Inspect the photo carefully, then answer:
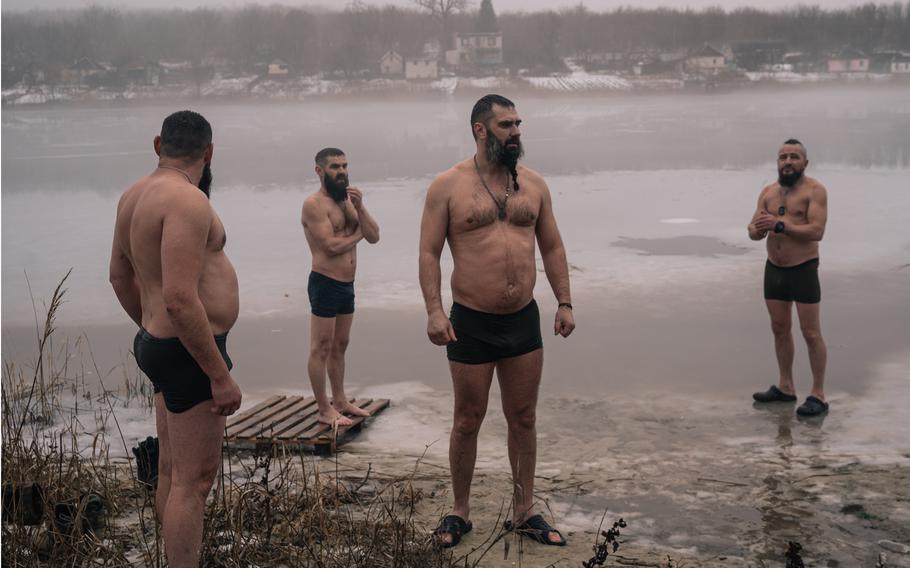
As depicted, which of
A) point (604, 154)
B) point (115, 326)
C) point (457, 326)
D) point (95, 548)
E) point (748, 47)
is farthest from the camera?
point (748, 47)

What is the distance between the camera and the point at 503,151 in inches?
189

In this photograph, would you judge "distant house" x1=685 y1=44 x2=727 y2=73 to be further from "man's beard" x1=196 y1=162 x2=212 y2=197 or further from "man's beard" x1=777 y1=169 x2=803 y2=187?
"man's beard" x1=196 y1=162 x2=212 y2=197

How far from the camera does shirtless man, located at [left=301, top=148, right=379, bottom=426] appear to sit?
673 centimetres

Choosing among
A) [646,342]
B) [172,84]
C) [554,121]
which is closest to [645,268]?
[646,342]

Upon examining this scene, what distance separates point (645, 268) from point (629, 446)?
253 inches

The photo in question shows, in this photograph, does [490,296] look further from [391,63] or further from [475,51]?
[475,51]

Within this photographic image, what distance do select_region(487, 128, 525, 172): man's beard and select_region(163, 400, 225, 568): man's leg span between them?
1.86m

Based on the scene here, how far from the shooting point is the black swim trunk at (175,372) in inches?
147

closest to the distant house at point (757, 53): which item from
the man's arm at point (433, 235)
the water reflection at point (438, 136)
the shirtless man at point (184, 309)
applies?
the water reflection at point (438, 136)

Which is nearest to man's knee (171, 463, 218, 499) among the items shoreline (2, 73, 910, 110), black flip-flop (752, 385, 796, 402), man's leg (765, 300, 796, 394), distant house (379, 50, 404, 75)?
black flip-flop (752, 385, 796, 402)

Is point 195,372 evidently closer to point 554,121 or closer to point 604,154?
point 604,154

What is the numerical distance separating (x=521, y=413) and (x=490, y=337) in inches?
15.7

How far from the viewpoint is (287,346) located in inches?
367

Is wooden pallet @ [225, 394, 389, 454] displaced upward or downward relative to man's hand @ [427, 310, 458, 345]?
downward
